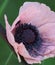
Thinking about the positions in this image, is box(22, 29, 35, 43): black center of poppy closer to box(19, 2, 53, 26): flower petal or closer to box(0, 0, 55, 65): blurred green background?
box(19, 2, 53, 26): flower petal

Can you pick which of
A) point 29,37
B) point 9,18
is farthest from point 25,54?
point 9,18

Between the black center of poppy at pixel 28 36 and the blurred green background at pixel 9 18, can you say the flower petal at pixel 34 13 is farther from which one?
the blurred green background at pixel 9 18

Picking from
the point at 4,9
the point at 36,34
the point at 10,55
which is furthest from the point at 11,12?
the point at 36,34

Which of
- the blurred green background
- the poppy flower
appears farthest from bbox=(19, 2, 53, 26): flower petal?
the blurred green background

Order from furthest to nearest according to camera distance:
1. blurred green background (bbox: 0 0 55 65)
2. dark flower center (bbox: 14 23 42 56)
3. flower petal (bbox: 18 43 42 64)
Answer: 1. blurred green background (bbox: 0 0 55 65)
2. dark flower center (bbox: 14 23 42 56)
3. flower petal (bbox: 18 43 42 64)

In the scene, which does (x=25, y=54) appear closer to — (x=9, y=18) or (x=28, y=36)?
(x=28, y=36)

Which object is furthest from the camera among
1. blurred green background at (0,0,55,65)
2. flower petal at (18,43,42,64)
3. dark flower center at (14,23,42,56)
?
blurred green background at (0,0,55,65)

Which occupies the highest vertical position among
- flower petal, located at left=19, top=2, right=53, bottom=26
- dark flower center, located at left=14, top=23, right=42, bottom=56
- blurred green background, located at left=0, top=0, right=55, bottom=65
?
flower petal, located at left=19, top=2, right=53, bottom=26

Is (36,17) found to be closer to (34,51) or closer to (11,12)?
(34,51)

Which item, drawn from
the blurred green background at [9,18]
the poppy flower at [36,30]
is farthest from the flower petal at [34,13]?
the blurred green background at [9,18]
